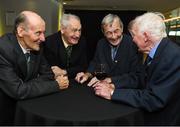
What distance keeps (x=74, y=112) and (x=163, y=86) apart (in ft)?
1.93

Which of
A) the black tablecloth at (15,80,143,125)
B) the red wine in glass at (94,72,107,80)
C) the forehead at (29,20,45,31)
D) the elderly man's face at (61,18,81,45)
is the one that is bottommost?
the black tablecloth at (15,80,143,125)

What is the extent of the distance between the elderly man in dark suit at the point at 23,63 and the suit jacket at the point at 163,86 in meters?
0.65

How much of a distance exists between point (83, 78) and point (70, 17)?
710mm

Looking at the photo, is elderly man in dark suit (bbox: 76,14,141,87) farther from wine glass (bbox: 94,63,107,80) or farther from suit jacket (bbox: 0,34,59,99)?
suit jacket (bbox: 0,34,59,99)

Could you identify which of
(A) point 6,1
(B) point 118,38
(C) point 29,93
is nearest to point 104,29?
(B) point 118,38

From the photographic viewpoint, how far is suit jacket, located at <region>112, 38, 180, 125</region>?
1785 millimetres

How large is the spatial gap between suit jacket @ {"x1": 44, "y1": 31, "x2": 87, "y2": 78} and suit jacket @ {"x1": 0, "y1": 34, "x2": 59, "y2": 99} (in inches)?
30.4

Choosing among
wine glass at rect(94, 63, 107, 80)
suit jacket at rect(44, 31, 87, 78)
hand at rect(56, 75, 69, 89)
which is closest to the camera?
hand at rect(56, 75, 69, 89)

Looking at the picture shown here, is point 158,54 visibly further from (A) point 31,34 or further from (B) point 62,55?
(B) point 62,55

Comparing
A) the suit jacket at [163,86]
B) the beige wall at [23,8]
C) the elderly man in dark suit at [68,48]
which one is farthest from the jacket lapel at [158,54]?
the beige wall at [23,8]

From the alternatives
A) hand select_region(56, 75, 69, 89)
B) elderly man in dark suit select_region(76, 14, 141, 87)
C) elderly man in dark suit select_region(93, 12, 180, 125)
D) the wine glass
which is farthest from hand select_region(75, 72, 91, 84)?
elderly man in dark suit select_region(93, 12, 180, 125)

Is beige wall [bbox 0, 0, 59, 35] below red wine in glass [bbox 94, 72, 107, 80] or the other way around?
the other way around

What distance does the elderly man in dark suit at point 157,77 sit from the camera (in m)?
1.79

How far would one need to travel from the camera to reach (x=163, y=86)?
1.79 m
